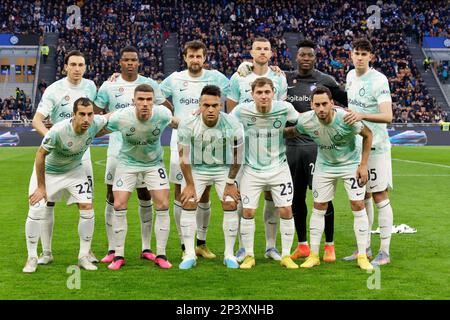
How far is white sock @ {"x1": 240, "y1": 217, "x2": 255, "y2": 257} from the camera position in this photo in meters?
8.19

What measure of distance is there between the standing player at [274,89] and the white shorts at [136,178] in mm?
1253

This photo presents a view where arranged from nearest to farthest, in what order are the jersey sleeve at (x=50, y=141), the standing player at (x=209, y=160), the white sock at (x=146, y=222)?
1. the jersey sleeve at (x=50, y=141)
2. the standing player at (x=209, y=160)
3. the white sock at (x=146, y=222)

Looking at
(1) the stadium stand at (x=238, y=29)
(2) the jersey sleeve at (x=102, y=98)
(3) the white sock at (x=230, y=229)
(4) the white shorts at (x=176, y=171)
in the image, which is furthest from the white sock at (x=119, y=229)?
(1) the stadium stand at (x=238, y=29)

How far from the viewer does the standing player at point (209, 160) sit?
806 cm

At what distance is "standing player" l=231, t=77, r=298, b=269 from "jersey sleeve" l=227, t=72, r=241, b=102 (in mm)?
719

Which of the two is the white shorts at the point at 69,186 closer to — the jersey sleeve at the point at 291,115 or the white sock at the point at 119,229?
the white sock at the point at 119,229

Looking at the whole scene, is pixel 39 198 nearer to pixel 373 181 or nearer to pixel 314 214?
pixel 314 214

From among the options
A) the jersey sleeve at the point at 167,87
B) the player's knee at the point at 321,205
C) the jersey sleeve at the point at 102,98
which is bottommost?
the player's knee at the point at 321,205

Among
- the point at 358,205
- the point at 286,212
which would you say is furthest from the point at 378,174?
the point at 286,212

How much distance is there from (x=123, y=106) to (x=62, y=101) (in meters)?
0.71

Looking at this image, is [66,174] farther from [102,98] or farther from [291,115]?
[291,115]

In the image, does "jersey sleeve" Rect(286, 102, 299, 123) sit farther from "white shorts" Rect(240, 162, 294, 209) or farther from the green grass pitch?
the green grass pitch

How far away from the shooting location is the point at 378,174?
849 centimetres

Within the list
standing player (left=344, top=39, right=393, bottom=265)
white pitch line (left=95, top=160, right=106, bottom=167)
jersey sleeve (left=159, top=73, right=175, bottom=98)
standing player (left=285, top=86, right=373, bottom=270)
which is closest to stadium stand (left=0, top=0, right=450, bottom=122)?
white pitch line (left=95, top=160, right=106, bottom=167)
